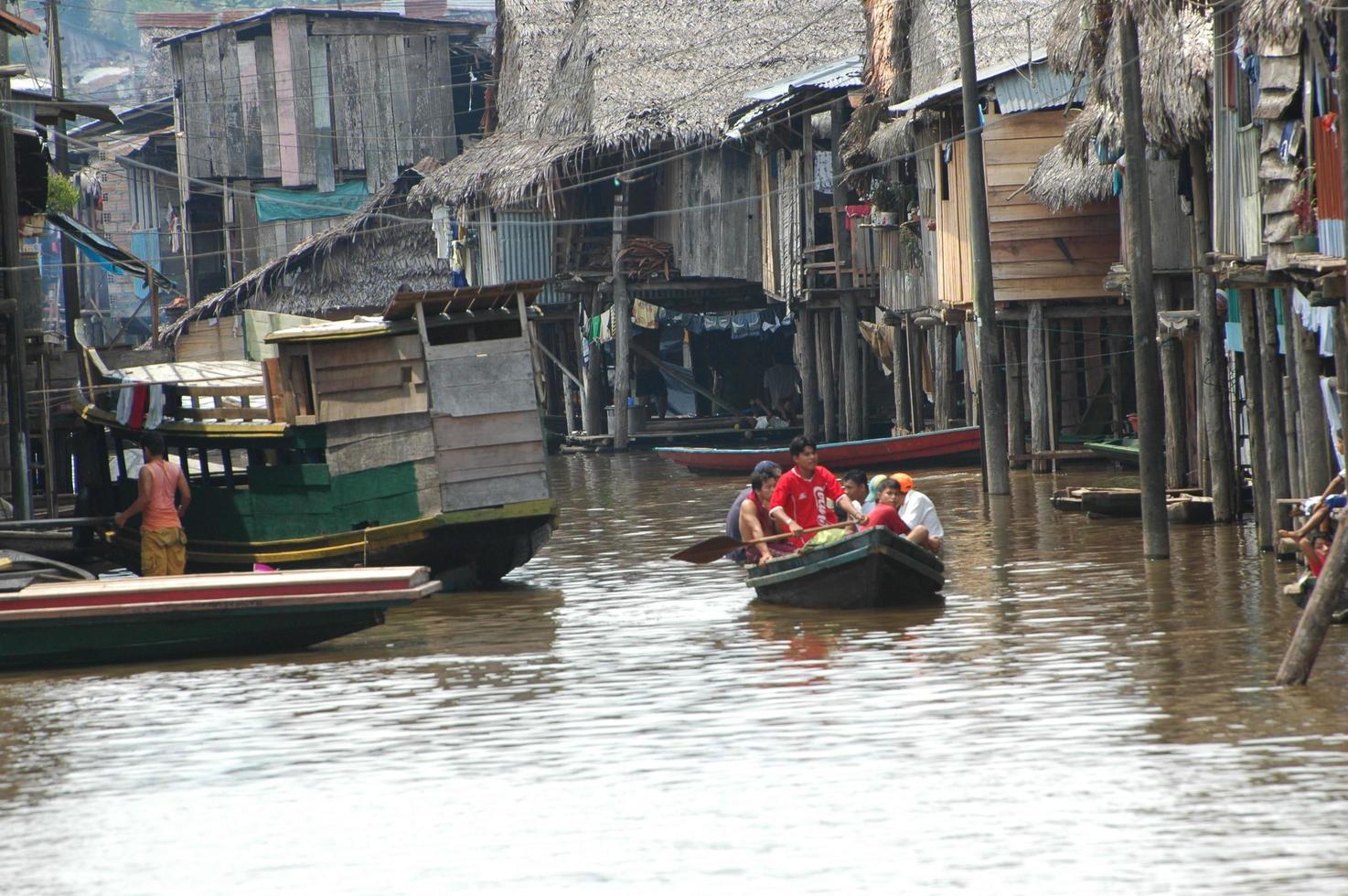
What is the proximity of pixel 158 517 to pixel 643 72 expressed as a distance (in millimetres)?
19522

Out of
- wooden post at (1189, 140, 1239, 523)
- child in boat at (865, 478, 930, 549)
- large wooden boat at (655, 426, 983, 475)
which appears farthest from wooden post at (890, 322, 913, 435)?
child in boat at (865, 478, 930, 549)

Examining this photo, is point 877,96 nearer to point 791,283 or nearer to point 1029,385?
point 791,283

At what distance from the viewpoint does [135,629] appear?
12656 mm

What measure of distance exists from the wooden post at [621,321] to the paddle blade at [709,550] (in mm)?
18208

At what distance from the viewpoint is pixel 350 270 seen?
127 ft

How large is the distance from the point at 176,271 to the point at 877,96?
2592 centimetres

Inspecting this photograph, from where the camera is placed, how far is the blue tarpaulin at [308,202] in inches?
1715

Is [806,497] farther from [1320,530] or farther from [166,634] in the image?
[166,634]

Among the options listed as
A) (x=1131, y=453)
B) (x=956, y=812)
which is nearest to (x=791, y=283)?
(x=1131, y=453)

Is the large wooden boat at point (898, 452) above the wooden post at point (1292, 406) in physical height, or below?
below

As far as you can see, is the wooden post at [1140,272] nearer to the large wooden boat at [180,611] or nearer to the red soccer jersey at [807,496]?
the red soccer jersey at [807,496]

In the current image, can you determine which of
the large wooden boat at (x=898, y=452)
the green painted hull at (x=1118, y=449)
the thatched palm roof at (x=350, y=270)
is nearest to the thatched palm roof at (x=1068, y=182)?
the green painted hull at (x=1118, y=449)

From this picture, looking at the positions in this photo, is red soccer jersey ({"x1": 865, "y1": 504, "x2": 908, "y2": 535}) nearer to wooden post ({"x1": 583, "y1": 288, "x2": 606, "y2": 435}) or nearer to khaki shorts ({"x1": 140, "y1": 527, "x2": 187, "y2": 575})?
khaki shorts ({"x1": 140, "y1": 527, "x2": 187, "y2": 575})

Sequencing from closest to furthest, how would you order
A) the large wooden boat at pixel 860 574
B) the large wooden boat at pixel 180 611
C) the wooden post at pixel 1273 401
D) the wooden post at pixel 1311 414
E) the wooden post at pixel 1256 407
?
the large wooden boat at pixel 180 611 → the wooden post at pixel 1311 414 → the large wooden boat at pixel 860 574 → the wooden post at pixel 1273 401 → the wooden post at pixel 1256 407
